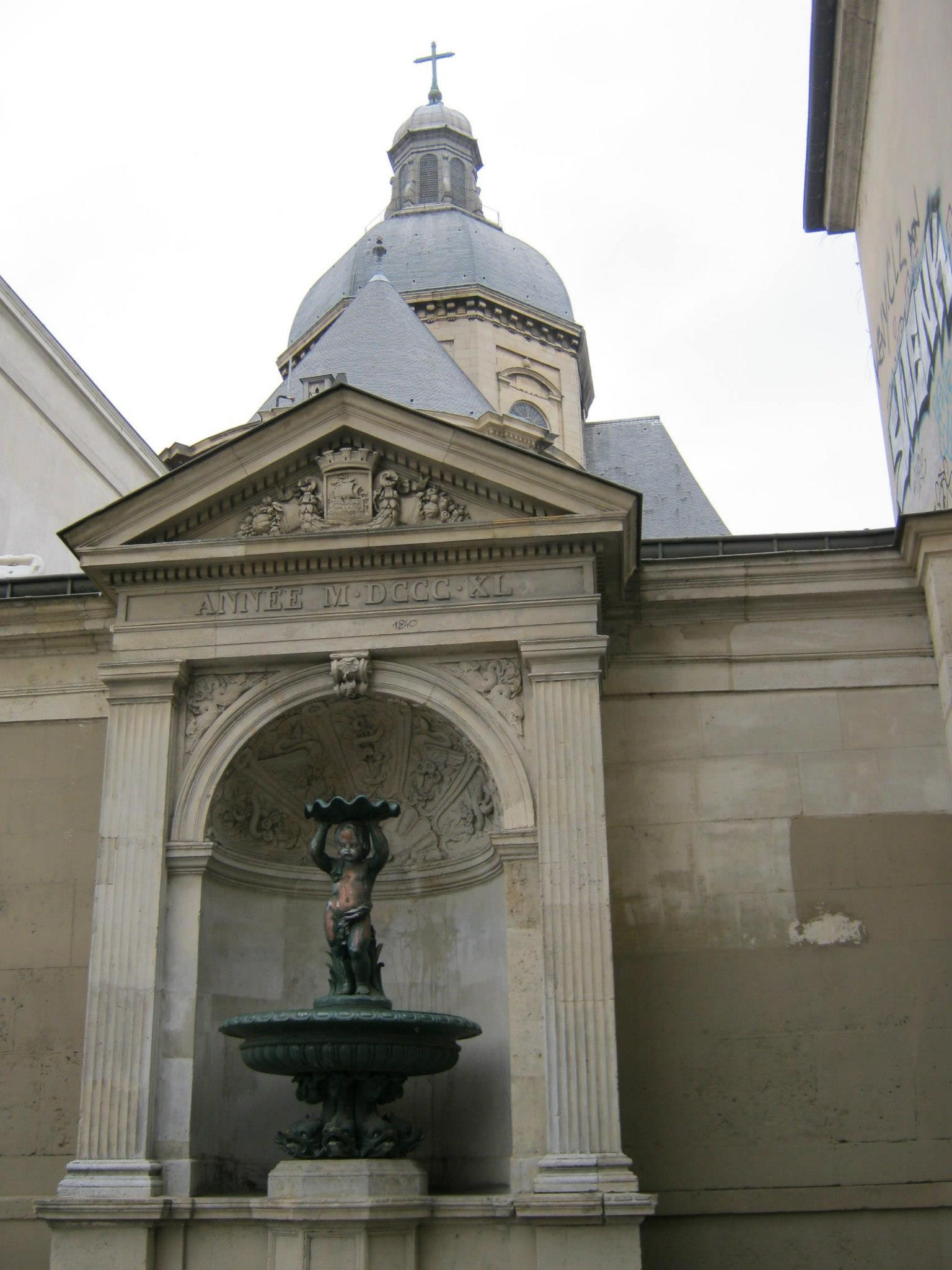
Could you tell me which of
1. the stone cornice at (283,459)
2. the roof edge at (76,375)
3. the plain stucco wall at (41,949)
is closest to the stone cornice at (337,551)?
the stone cornice at (283,459)

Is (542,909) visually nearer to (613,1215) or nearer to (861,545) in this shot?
(613,1215)

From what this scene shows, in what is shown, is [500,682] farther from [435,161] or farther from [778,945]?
[435,161]

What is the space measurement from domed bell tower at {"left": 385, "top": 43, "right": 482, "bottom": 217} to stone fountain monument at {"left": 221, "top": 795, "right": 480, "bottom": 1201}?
27.5 metres

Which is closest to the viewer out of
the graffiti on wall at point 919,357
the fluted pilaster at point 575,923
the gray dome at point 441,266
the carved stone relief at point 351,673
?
the fluted pilaster at point 575,923

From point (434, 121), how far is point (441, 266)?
8891 millimetres

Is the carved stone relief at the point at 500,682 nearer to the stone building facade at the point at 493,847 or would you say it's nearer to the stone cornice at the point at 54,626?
the stone building facade at the point at 493,847

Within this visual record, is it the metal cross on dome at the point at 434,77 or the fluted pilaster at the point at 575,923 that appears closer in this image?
the fluted pilaster at the point at 575,923

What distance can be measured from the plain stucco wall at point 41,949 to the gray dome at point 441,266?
17595 mm

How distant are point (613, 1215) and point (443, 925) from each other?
11.5 ft

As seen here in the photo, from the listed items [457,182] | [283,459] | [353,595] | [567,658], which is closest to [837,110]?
[283,459]

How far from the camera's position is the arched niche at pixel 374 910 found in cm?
1221

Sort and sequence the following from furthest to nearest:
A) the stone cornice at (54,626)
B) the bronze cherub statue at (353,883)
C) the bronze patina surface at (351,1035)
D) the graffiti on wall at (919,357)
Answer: the graffiti on wall at (919,357), the stone cornice at (54,626), the bronze cherub statue at (353,883), the bronze patina surface at (351,1035)

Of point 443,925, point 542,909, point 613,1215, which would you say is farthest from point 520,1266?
point 443,925

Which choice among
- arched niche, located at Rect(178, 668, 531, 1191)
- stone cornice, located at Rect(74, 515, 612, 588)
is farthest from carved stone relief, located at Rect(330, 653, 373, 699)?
stone cornice, located at Rect(74, 515, 612, 588)
